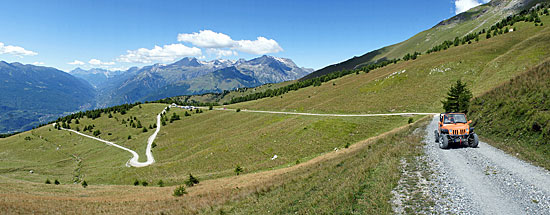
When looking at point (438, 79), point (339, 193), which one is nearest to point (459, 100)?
point (438, 79)

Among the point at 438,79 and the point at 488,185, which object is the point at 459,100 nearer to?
the point at 488,185

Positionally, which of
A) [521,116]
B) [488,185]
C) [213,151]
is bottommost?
[213,151]

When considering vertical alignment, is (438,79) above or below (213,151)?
above

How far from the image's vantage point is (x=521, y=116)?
864 inches

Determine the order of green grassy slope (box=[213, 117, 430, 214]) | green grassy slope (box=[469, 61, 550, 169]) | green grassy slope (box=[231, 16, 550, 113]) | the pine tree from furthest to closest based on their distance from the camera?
1. green grassy slope (box=[231, 16, 550, 113])
2. the pine tree
3. green grassy slope (box=[469, 61, 550, 169])
4. green grassy slope (box=[213, 117, 430, 214])

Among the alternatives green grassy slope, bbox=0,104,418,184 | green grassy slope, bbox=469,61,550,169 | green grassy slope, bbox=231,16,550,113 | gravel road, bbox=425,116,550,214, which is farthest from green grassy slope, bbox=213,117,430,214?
green grassy slope, bbox=231,16,550,113

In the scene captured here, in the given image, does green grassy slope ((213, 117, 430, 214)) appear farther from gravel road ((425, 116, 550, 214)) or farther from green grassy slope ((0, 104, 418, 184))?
green grassy slope ((0, 104, 418, 184))

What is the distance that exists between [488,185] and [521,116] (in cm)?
1569

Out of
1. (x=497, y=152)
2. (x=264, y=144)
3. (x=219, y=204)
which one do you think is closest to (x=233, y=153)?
(x=264, y=144)

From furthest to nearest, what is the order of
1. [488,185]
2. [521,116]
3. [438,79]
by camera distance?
[438,79] < [521,116] < [488,185]

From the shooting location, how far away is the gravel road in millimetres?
10117

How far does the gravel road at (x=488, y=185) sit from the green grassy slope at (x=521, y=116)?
1.85 meters

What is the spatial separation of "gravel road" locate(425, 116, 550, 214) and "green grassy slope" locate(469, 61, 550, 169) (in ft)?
6.08

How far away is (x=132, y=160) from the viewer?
7262 cm
